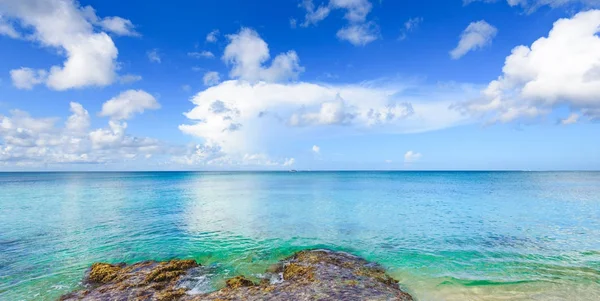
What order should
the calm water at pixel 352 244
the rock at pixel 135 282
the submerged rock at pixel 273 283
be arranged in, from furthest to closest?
the calm water at pixel 352 244, the rock at pixel 135 282, the submerged rock at pixel 273 283

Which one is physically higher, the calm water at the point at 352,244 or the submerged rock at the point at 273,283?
the submerged rock at the point at 273,283

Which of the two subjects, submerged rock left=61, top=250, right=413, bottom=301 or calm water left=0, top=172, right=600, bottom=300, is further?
calm water left=0, top=172, right=600, bottom=300

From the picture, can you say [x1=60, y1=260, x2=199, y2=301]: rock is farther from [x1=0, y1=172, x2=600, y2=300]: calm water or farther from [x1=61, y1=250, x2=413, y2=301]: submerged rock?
[x1=0, y1=172, x2=600, y2=300]: calm water

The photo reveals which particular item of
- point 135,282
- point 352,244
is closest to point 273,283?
point 135,282

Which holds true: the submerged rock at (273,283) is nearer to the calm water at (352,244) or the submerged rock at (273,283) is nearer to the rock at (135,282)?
the rock at (135,282)

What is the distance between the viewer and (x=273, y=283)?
1622 cm

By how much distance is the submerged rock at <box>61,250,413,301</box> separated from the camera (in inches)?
526

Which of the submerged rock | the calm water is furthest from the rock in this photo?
the calm water

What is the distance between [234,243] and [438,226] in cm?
2238

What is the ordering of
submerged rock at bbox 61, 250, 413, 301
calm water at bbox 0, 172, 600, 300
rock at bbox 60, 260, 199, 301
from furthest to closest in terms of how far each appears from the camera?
calm water at bbox 0, 172, 600, 300 < rock at bbox 60, 260, 199, 301 < submerged rock at bbox 61, 250, 413, 301

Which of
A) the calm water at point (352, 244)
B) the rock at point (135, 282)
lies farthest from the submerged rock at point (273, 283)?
the calm water at point (352, 244)

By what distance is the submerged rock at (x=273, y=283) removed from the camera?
43.9 feet

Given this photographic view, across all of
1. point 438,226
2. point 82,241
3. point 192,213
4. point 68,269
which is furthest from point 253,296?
point 192,213

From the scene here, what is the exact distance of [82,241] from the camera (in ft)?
90.2
